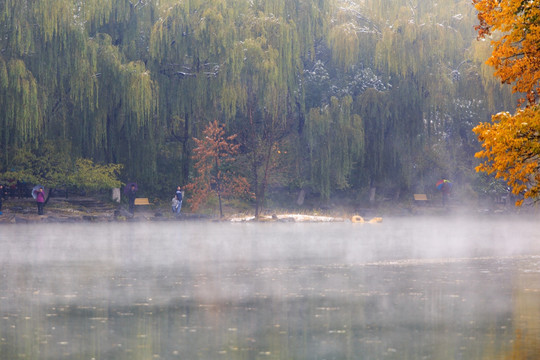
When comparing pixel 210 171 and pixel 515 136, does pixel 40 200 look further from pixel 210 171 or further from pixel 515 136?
pixel 515 136

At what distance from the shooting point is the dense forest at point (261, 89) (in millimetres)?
38188

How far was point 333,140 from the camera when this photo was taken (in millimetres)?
46031

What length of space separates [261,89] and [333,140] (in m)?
5.21

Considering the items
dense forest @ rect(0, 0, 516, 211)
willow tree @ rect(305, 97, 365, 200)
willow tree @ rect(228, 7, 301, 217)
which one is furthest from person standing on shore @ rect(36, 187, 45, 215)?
willow tree @ rect(305, 97, 365, 200)

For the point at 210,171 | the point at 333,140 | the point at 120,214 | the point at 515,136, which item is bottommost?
the point at 120,214

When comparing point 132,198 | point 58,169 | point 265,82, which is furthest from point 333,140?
point 58,169

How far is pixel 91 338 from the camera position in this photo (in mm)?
9312

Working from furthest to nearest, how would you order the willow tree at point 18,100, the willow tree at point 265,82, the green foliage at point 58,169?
the willow tree at point 265,82
the green foliage at point 58,169
the willow tree at point 18,100

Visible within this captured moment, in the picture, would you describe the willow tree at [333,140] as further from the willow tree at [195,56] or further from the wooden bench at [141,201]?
the wooden bench at [141,201]

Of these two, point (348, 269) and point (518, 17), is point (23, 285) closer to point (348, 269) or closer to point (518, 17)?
point (348, 269)

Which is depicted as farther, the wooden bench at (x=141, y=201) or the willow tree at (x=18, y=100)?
the wooden bench at (x=141, y=201)

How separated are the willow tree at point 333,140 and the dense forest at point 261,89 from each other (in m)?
0.07

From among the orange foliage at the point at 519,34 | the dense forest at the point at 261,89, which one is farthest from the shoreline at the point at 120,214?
the orange foliage at the point at 519,34

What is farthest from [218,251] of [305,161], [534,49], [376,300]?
[305,161]
